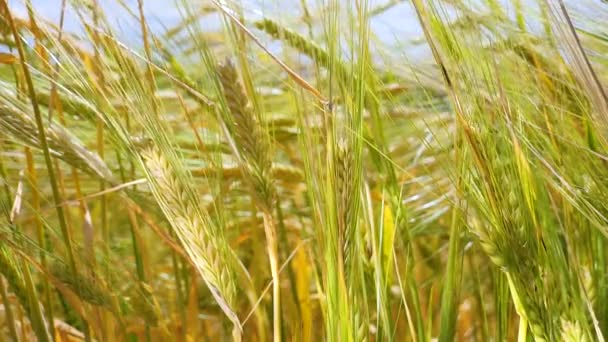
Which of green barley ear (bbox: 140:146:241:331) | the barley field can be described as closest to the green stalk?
the barley field

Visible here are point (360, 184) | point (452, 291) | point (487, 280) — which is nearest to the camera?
point (360, 184)

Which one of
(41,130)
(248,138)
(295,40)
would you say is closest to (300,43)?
(295,40)

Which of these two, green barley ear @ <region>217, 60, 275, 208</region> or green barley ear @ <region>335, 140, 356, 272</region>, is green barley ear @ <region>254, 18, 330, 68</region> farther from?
green barley ear @ <region>335, 140, 356, 272</region>

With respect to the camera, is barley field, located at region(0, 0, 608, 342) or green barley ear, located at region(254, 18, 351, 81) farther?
green barley ear, located at region(254, 18, 351, 81)

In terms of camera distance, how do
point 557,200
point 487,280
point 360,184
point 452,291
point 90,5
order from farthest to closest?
point 487,280 < point 557,200 < point 90,5 < point 452,291 < point 360,184

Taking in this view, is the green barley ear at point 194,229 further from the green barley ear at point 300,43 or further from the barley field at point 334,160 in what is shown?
the green barley ear at point 300,43

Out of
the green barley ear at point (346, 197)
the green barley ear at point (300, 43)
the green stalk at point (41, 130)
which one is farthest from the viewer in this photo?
the green barley ear at point (300, 43)

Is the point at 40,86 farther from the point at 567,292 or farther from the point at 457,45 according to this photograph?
the point at 567,292

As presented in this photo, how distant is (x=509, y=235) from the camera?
26.5 inches

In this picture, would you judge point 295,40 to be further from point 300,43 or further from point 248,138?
point 248,138

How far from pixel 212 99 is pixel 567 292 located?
0.38m

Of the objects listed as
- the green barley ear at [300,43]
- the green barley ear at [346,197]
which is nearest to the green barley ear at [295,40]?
the green barley ear at [300,43]

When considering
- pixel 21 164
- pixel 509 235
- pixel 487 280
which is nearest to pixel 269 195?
pixel 509 235

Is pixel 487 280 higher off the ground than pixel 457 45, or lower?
lower
